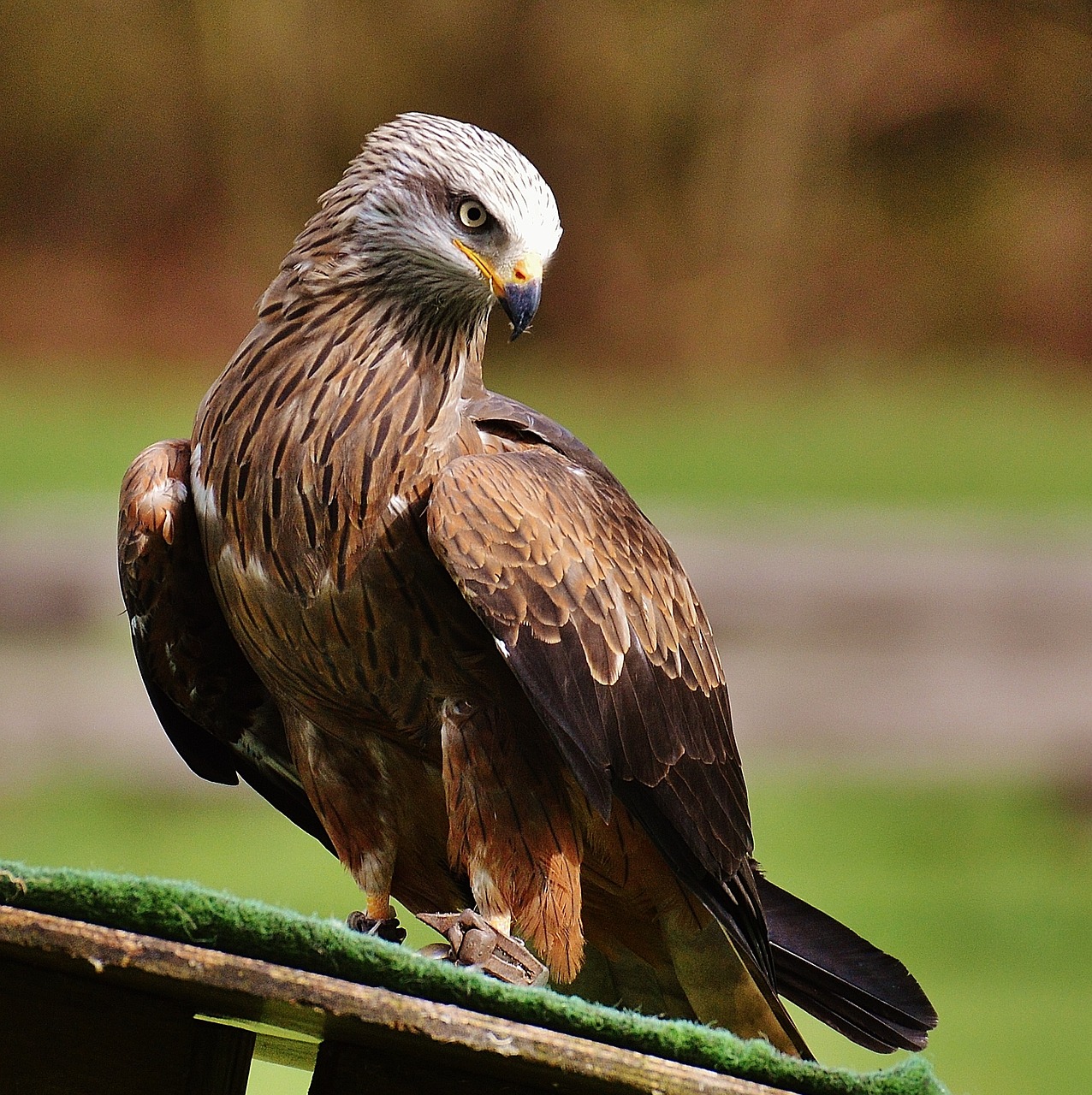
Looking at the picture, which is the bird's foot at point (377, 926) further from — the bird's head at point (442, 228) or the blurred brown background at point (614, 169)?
the blurred brown background at point (614, 169)

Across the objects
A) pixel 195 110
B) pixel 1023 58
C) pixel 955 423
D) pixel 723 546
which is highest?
pixel 1023 58

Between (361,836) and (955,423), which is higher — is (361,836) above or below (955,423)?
below

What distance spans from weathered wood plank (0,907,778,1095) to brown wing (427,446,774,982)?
Result: 0.53m

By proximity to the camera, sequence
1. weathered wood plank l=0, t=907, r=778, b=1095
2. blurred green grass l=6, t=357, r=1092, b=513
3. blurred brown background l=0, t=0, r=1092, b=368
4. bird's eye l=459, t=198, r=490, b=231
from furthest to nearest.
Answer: blurred brown background l=0, t=0, r=1092, b=368 < blurred green grass l=6, t=357, r=1092, b=513 < bird's eye l=459, t=198, r=490, b=231 < weathered wood plank l=0, t=907, r=778, b=1095

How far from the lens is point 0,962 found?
1.16 m

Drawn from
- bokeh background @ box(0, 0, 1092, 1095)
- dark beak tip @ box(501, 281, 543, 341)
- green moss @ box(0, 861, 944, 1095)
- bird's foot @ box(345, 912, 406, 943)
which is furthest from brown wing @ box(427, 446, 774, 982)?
bokeh background @ box(0, 0, 1092, 1095)

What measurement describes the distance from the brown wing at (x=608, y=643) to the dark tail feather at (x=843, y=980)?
7cm

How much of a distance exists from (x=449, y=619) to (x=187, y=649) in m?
0.36

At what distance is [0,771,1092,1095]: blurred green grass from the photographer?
458 cm

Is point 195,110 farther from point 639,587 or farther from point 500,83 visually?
point 639,587

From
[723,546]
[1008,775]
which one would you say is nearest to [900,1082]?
[723,546]

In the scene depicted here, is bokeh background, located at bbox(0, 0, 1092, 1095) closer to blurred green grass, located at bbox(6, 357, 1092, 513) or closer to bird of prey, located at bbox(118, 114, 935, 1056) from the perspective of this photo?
blurred green grass, located at bbox(6, 357, 1092, 513)

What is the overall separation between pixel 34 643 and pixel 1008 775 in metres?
3.46

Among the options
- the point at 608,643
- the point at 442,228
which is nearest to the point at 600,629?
the point at 608,643
